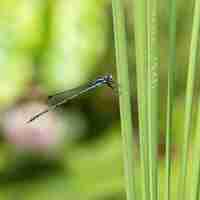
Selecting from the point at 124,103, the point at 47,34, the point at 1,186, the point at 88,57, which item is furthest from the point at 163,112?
the point at 124,103

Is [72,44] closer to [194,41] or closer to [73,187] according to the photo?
[73,187]

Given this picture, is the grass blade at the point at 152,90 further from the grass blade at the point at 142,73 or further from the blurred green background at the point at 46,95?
the blurred green background at the point at 46,95

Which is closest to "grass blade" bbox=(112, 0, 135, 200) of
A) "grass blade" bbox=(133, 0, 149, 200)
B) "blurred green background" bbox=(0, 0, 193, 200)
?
"grass blade" bbox=(133, 0, 149, 200)

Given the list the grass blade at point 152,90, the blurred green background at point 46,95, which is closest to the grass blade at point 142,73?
the grass blade at point 152,90

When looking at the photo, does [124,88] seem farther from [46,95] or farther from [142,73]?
[46,95]

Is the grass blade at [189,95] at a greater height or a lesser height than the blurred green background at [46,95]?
greater

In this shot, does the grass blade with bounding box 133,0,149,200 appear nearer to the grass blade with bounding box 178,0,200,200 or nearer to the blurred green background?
the grass blade with bounding box 178,0,200,200
